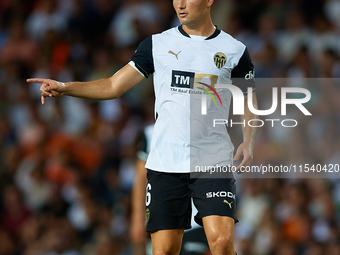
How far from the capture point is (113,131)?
916cm

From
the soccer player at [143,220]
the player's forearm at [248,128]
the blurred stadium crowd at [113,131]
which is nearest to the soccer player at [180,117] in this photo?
the player's forearm at [248,128]

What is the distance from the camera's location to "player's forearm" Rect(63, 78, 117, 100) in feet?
14.1

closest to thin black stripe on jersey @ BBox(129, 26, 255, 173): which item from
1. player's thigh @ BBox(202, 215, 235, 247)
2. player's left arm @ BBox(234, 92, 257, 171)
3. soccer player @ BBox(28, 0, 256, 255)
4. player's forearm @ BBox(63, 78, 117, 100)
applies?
soccer player @ BBox(28, 0, 256, 255)

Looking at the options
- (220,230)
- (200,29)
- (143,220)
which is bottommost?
(143,220)

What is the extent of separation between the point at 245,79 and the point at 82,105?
17.9ft

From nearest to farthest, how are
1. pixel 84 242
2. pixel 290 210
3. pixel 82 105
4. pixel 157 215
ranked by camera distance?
pixel 157 215 → pixel 290 210 → pixel 84 242 → pixel 82 105

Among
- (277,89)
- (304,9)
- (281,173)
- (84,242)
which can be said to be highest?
(304,9)

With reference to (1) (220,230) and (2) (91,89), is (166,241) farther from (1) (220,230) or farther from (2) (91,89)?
(2) (91,89)

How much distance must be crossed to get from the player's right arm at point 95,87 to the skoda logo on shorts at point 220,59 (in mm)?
600

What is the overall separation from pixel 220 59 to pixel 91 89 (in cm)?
100

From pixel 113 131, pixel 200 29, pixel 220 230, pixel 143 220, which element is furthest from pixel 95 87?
pixel 113 131

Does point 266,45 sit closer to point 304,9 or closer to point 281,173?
point 304,9

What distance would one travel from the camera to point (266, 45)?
895 cm

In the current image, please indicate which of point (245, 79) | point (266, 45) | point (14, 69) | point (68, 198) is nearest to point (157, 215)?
point (245, 79)
